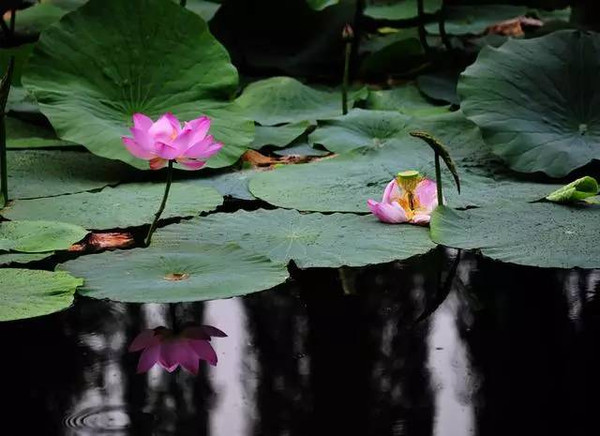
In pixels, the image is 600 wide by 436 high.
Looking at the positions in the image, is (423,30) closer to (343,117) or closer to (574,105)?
(343,117)

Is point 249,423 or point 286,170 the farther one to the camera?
point 286,170

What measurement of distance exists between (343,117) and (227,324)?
1.45m

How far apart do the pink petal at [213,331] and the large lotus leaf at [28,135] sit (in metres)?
1.37

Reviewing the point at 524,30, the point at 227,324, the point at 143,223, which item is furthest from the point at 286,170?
the point at 524,30

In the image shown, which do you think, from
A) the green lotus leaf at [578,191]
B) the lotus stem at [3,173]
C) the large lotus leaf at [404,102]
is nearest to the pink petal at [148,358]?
the lotus stem at [3,173]

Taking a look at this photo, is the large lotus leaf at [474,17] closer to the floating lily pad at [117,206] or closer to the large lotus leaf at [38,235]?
the floating lily pad at [117,206]

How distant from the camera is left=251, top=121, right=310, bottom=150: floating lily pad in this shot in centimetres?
328

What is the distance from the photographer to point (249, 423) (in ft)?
5.02

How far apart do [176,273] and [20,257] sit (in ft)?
1.15

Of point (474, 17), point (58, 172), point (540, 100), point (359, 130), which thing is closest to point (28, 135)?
point (58, 172)

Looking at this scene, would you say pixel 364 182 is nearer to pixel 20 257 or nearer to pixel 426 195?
pixel 426 195

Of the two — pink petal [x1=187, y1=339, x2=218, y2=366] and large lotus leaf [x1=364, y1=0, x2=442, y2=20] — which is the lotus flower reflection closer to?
pink petal [x1=187, y1=339, x2=218, y2=366]

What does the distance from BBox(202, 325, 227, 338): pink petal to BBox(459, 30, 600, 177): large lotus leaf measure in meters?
1.17

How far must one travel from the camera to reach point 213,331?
6.27 feet
